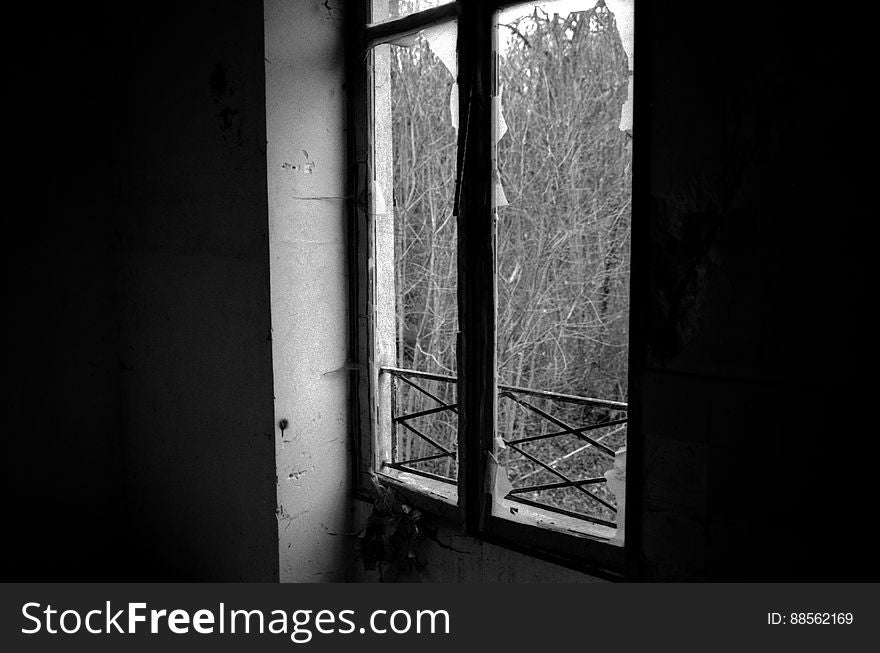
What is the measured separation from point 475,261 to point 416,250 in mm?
299

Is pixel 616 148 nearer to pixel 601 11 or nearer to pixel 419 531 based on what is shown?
pixel 601 11

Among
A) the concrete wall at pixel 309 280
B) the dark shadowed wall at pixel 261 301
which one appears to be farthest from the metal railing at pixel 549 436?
the concrete wall at pixel 309 280

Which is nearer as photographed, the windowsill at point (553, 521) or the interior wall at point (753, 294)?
the interior wall at point (753, 294)

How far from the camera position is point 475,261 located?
198 cm

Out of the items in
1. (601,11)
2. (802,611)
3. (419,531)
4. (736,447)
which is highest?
(601,11)

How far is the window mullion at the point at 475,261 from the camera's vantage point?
1.93 metres

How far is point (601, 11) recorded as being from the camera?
5.68ft

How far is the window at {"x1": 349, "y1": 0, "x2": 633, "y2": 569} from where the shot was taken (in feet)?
5.82

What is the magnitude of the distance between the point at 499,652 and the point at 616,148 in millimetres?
1236

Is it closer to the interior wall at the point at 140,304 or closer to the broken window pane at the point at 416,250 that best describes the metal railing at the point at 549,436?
the broken window pane at the point at 416,250

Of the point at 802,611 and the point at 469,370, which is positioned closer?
the point at 802,611

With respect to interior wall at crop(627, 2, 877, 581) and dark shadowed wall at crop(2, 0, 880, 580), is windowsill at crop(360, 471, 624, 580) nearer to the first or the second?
dark shadowed wall at crop(2, 0, 880, 580)

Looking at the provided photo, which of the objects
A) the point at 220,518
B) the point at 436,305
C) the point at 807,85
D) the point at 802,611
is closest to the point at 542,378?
the point at 436,305

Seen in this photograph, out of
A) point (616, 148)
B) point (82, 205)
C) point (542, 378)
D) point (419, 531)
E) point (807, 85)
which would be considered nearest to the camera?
point (807, 85)
